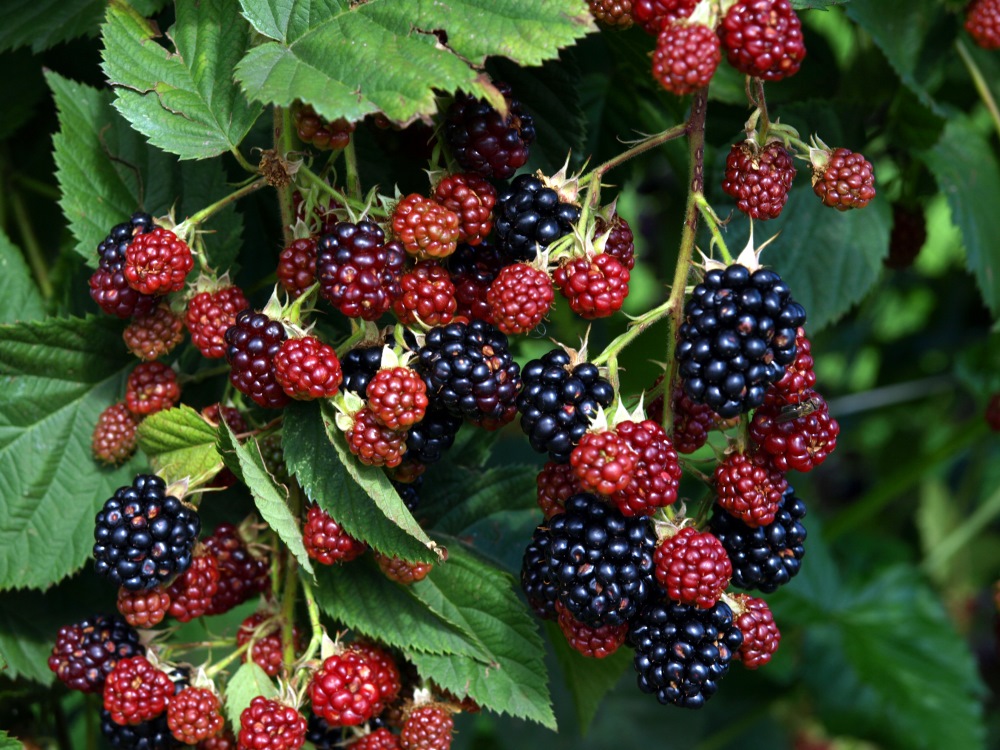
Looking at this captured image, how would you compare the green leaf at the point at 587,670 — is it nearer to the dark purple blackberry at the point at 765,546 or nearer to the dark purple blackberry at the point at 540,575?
the dark purple blackberry at the point at 540,575

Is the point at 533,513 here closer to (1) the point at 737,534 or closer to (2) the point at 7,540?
(1) the point at 737,534

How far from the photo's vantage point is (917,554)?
155 inches

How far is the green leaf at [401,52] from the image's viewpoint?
4.07 feet

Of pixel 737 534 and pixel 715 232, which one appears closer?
pixel 715 232

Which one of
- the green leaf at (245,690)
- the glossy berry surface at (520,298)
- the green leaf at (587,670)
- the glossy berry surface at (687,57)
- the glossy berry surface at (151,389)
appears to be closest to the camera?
the glossy berry surface at (687,57)

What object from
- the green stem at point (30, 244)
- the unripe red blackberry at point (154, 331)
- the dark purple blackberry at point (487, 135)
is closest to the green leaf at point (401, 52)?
the dark purple blackberry at point (487, 135)

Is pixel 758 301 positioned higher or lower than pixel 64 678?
higher

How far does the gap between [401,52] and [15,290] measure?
96 cm

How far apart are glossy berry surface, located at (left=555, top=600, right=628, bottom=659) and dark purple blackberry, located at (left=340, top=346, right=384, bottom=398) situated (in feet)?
1.34

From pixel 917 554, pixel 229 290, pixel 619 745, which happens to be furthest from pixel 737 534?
pixel 917 554

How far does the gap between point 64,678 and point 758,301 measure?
1.19m

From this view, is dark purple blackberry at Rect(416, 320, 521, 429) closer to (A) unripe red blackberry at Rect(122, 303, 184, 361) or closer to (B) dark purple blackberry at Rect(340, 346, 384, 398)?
(B) dark purple blackberry at Rect(340, 346, 384, 398)

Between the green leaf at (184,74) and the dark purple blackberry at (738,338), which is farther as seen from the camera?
the green leaf at (184,74)

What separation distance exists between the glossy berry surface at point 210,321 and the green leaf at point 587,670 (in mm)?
745
